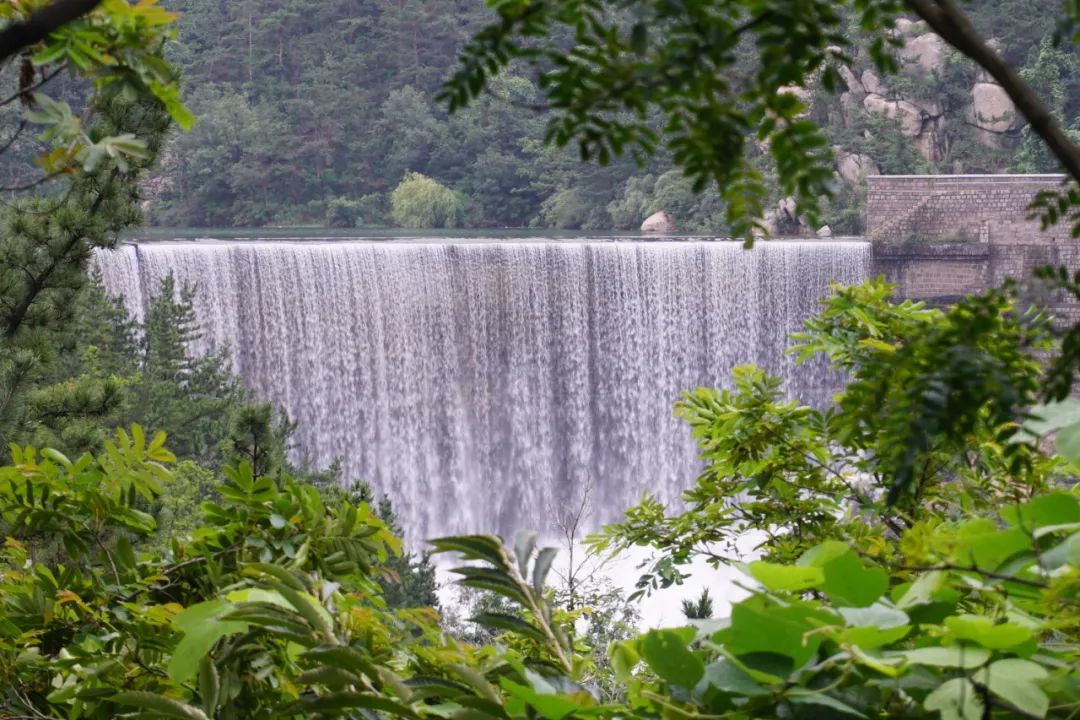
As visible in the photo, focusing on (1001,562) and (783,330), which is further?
(783,330)

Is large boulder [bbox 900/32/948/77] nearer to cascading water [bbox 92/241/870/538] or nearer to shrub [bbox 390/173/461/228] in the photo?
shrub [bbox 390/173/461/228]

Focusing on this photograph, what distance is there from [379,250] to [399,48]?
15.9 metres

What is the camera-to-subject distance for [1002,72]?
59cm

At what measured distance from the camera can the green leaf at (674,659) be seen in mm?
696

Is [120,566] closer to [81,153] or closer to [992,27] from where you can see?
[81,153]

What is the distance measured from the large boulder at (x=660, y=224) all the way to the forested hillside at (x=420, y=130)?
194 mm

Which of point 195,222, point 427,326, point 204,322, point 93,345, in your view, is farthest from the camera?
point 195,222

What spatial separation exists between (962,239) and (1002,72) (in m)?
17.0

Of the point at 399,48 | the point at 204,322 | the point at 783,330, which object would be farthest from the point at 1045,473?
the point at 399,48

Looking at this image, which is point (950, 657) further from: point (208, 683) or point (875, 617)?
point (208, 683)

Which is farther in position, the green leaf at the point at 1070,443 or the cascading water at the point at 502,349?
the cascading water at the point at 502,349

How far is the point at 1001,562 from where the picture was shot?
0.72 m

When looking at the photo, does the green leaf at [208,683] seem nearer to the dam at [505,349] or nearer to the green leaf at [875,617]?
the green leaf at [875,617]

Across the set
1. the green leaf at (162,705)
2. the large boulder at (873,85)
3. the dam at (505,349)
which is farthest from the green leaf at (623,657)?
the large boulder at (873,85)
